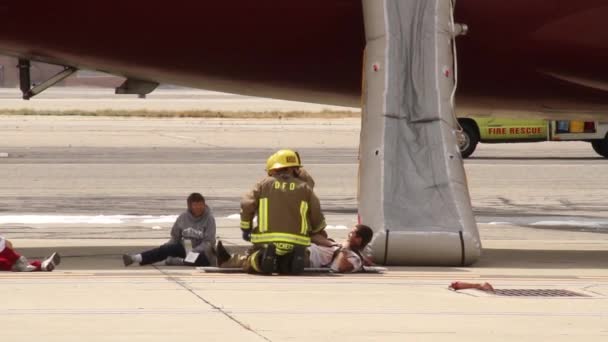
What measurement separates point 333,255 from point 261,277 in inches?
32.2

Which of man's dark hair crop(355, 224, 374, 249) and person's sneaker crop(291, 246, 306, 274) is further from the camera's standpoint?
man's dark hair crop(355, 224, 374, 249)

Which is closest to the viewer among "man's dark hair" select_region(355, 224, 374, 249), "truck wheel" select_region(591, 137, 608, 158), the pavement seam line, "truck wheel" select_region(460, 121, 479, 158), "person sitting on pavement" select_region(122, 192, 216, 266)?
the pavement seam line

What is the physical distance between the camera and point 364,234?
14000 mm

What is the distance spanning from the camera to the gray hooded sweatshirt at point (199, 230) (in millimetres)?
14555

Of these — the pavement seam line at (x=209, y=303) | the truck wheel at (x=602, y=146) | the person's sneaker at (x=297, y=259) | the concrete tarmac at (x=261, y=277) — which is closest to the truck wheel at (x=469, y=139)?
the concrete tarmac at (x=261, y=277)

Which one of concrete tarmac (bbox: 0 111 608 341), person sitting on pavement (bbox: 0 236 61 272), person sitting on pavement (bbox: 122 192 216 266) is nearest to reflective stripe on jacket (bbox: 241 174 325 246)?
concrete tarmac (bbox: 0 111 608 341)

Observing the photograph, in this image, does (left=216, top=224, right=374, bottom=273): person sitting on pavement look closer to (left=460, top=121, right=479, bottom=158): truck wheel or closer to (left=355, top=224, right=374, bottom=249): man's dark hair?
(left=355, top=224, right=374, bottom=249): man's dark hair

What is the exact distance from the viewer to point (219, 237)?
1828 cm

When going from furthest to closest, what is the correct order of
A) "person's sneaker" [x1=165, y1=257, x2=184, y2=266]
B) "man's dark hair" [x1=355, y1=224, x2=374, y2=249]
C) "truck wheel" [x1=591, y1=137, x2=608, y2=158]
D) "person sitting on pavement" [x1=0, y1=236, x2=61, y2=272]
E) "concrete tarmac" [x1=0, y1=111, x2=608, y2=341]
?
"truck wheel" [x1=591, y1=137, x2=608, y2=158] < "person's sneaker" [x1=165, y1=257, x2=184, y2=266] < "man's dark hair" [x1=355, y1=224, x2=374, y2=249] < "person sitting on pavement" [x1=0, y1=236, x2=61, y2=272] < "concrete tarmac" [x1=0, y1=111, x2=608, y2=341]

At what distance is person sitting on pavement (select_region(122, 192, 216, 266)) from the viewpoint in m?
14.5

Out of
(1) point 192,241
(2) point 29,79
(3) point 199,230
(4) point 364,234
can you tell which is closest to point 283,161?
(4) point 364,234

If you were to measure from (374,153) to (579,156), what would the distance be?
79.5ft

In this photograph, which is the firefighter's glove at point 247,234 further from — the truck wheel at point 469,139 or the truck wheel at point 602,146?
the truck wheel at point 602,146

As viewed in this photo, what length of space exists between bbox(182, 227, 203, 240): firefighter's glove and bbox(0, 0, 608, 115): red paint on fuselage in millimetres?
2058
